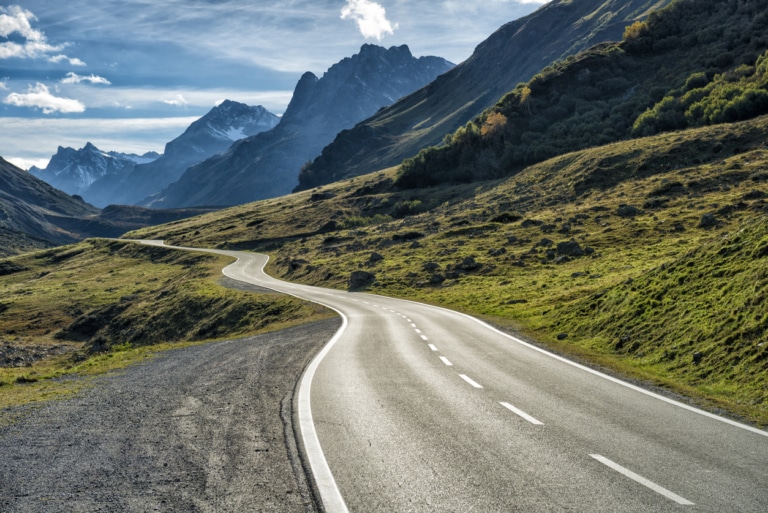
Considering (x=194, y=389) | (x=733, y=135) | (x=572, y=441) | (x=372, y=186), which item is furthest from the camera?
(x=372, y=186)

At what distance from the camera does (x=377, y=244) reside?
73750mm

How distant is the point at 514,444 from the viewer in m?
7.78

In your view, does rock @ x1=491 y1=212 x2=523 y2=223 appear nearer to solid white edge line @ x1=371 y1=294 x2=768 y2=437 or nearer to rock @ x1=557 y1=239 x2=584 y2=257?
rock @ x1=557 y1=239 x2=584 y2=257

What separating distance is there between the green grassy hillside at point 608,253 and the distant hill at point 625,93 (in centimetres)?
1012

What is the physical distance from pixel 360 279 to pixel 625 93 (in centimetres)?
9939

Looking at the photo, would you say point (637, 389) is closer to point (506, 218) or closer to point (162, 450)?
point (162, 450)

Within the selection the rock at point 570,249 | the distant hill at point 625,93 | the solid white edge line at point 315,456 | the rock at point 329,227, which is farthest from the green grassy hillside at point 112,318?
the distant hill at point 625,93

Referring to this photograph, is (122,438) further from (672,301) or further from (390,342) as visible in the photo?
(672,301)

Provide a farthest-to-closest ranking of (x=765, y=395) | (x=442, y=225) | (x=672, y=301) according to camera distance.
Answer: (x=442, y=225) < (x=672, y=301) < (x=765, y=395)

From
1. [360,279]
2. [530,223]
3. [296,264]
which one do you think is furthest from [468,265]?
[296,264]

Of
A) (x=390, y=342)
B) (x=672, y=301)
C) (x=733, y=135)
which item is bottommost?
(x=390, y=342)

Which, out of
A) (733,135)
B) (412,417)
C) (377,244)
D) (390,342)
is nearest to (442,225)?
(377,244)

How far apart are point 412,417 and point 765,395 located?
7406 mm

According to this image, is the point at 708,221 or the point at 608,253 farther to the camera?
the point at 708,221
